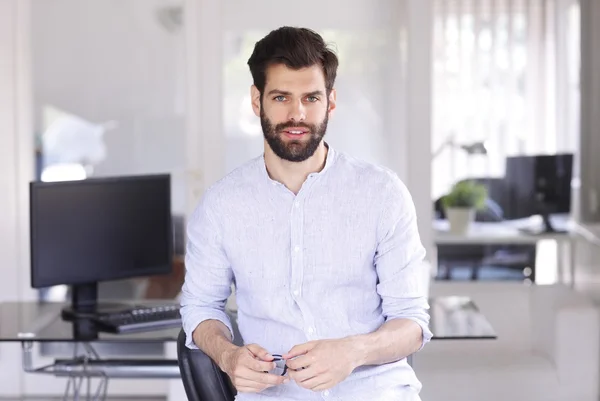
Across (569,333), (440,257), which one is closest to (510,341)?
(569,333)

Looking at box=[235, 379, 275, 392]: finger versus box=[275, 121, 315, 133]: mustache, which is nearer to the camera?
box=[235, 379, 275, 392]: finger

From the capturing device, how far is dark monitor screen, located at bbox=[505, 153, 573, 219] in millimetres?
5059

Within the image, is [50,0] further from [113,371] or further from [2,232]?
[113,371]

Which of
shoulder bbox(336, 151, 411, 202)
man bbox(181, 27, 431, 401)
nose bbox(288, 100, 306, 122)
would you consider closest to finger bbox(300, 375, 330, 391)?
man bbox(181, 27, 431, 401)

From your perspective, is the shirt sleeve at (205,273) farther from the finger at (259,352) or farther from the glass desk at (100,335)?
the glass desk at (100,335)

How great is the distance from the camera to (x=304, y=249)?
7.95ft

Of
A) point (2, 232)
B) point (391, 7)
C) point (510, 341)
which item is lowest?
point (510, 341)

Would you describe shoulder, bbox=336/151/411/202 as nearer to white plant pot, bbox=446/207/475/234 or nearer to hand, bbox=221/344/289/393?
hand, bbox=221/344/289/393

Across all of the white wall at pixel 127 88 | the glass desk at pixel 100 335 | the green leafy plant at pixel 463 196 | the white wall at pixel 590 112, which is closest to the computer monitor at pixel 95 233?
the glass desk at pixel 100 335

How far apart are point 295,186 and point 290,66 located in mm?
284

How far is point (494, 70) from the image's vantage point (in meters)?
5.07

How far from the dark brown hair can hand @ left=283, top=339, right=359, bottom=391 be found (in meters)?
0.60

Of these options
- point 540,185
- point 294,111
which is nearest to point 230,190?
point 294,111

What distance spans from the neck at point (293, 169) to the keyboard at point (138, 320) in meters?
1.07
